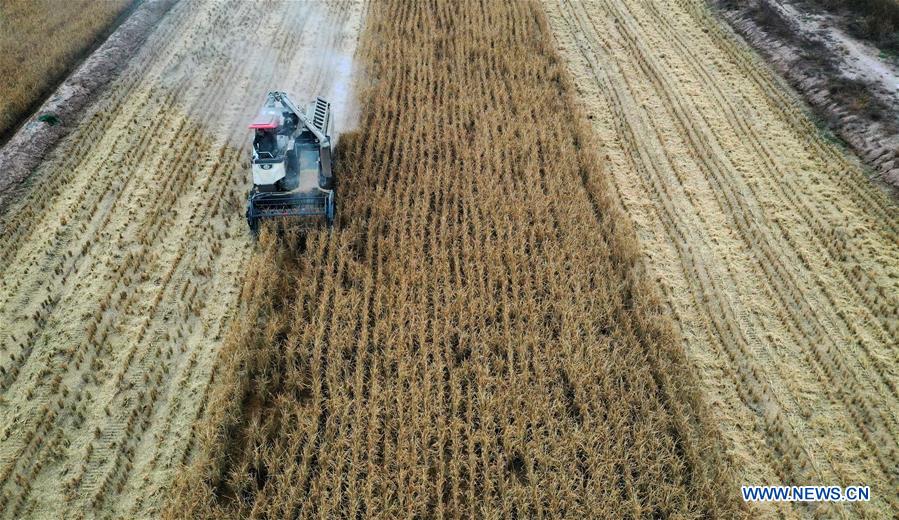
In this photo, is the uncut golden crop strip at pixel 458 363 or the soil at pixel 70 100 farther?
the soil at pixel 70 100

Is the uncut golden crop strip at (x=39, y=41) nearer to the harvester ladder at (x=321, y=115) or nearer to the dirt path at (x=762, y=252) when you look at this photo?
the harvester ladder at (x=321, y=115)

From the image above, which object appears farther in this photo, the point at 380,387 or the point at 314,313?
the point at 314,313

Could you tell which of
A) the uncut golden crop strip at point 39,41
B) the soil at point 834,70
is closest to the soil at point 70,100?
the uncut golden crop strip at point 39,41

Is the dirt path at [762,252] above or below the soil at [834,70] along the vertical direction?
below

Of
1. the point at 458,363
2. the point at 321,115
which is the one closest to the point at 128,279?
the point at 321,115

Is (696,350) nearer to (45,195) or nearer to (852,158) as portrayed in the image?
(852,158)

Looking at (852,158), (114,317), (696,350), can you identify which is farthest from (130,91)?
(852,158)
